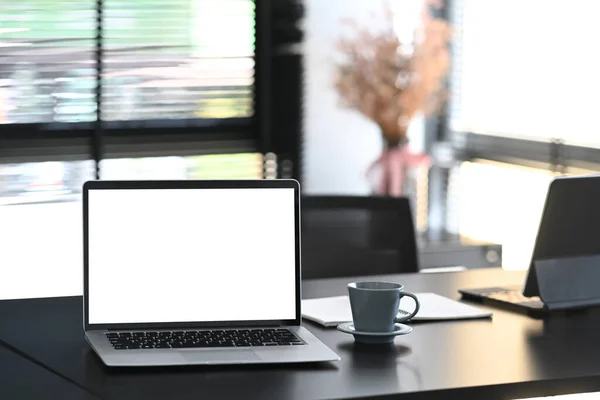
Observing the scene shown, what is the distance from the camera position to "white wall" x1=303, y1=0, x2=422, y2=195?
3.75 m

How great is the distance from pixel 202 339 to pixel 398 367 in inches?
12.8

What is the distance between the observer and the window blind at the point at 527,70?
3547mm

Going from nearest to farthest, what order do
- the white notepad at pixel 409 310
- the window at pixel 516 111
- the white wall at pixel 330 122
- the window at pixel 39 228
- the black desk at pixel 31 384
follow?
the black desk at pixel 31 384
the white notepad at pixel 409 310
the window at pixel 39 228
the window at pixel 516 111
the white wall at pixel 330 122

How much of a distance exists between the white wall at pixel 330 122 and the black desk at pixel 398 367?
6.62 feet


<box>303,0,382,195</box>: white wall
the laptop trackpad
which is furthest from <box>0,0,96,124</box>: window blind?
the laptop trackpad

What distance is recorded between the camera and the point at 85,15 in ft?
11.7

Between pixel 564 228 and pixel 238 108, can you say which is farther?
pixel 238 108

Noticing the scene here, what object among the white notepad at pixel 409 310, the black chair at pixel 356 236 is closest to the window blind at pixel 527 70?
the black chair at pixel 356 236

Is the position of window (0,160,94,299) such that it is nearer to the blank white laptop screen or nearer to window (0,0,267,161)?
window (0,0,267,161)

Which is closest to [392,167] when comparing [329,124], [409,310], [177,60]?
[329,124]

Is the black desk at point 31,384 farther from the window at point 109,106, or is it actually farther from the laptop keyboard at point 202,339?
the window at point 109,106

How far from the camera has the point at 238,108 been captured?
386 centimetres

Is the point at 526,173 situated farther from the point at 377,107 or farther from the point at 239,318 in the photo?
the point at 239,318

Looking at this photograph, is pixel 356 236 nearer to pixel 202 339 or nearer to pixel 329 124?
pixel 202 339
